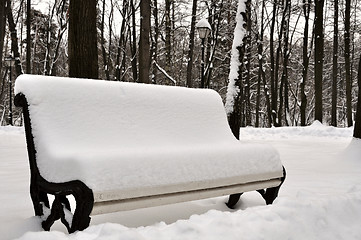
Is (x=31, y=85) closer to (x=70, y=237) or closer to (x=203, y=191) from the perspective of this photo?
(x=70, y=237)

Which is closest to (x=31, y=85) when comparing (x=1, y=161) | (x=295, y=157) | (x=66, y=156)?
(x=66, y=156)

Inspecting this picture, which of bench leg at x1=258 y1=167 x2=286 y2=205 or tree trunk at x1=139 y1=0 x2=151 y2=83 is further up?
tree trunk at x1=139 y1=0 x2=151 y2=83

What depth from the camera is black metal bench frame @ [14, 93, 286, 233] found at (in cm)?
213

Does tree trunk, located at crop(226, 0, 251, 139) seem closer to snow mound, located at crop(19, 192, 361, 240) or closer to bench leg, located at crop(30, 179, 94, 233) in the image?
snow mound, located at crop(19, 192, 361, 240)

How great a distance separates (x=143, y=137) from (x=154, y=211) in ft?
2.15

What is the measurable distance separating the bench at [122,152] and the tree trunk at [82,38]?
5.55ft

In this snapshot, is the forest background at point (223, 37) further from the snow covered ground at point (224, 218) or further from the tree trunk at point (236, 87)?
the snow covered ground at point (224, 218)

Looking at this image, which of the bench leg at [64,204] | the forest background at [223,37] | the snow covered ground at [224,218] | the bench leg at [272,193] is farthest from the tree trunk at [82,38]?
the forest background at [223,37]

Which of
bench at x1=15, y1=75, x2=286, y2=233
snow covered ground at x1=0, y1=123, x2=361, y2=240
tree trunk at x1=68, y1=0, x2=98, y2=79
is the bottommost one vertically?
snow covered ground at x1=0, y1=123, x2=361, y2=240

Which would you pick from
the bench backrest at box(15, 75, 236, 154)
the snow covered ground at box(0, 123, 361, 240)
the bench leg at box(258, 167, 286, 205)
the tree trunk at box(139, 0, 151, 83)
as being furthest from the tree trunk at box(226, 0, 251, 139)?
the bench leg at box(258, 167, 286, 205)

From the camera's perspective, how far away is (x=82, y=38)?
4.70m

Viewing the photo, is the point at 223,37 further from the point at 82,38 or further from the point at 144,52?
the point at 82,38

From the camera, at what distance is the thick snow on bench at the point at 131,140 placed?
2299 millimetres

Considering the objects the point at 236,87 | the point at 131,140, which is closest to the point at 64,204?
the point at 131,140
